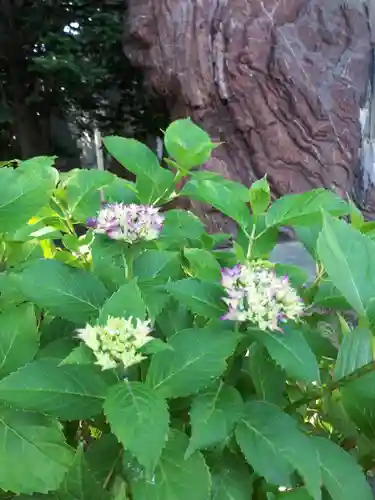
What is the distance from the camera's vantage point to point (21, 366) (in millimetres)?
356

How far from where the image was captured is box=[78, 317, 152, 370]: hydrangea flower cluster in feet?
1.04

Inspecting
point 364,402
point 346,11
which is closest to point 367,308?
point 364,402

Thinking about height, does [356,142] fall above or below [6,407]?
below

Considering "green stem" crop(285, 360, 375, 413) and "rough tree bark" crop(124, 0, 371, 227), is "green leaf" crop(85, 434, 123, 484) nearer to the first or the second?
"green stem" crop(285, 360, 375, 413)

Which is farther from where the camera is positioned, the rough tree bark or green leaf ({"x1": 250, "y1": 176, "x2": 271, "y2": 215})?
the rough tree bark

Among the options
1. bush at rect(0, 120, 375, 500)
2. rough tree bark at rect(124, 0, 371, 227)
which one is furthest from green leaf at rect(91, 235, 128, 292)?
rough tree bark at rect(124, 0, 371, 227)

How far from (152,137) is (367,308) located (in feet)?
11.6

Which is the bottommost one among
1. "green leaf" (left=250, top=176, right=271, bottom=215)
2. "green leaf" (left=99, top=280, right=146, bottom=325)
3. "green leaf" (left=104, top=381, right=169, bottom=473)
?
"green leaf" (left=104, top=381, right=169, bottom=473)

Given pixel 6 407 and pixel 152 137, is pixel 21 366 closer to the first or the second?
pixel 6 407

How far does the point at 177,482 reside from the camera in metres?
0.33

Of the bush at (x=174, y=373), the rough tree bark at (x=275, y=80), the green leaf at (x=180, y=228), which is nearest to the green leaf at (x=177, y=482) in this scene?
the bush at (x=174, y=373)

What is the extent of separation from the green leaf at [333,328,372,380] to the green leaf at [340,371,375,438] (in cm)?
2

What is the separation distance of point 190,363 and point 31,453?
0.35 ft

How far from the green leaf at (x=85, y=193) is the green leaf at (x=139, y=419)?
243mm
